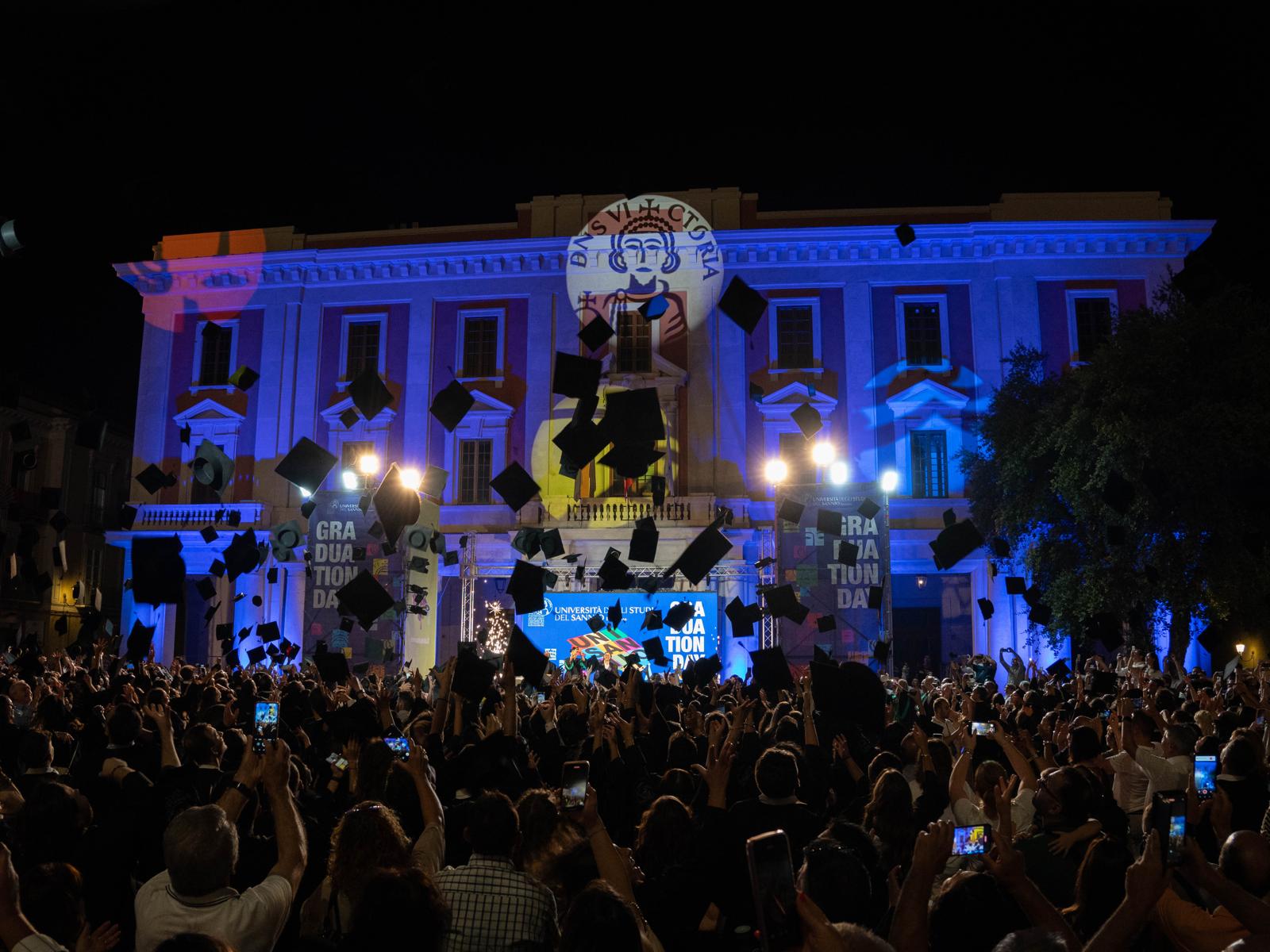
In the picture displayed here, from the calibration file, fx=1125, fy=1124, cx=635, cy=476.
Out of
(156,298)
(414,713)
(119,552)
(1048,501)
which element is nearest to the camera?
(414,713)

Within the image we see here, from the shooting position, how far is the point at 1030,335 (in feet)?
98.7

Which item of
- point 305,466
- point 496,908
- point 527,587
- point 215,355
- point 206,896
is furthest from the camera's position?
point 215,355

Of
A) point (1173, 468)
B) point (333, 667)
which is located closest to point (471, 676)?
point (333, 667)

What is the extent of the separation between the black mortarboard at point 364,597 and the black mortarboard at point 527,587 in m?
1.95

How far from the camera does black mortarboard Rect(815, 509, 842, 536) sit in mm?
22094

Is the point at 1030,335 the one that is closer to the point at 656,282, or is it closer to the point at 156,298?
the point at 656,282

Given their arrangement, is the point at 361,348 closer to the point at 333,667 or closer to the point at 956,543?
the point at 956,543

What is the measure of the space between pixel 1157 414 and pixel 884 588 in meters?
6.38

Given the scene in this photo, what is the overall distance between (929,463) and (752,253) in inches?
296

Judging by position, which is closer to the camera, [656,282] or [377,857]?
[377,857]

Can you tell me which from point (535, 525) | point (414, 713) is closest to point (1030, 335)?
point (535, 525)

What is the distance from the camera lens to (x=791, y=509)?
22.1 meters

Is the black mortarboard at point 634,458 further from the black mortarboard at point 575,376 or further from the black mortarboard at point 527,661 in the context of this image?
the black mortarboard at point 527,661

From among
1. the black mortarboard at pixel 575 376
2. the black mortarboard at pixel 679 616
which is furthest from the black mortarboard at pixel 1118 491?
the black mortarboard at pixel 575 376
